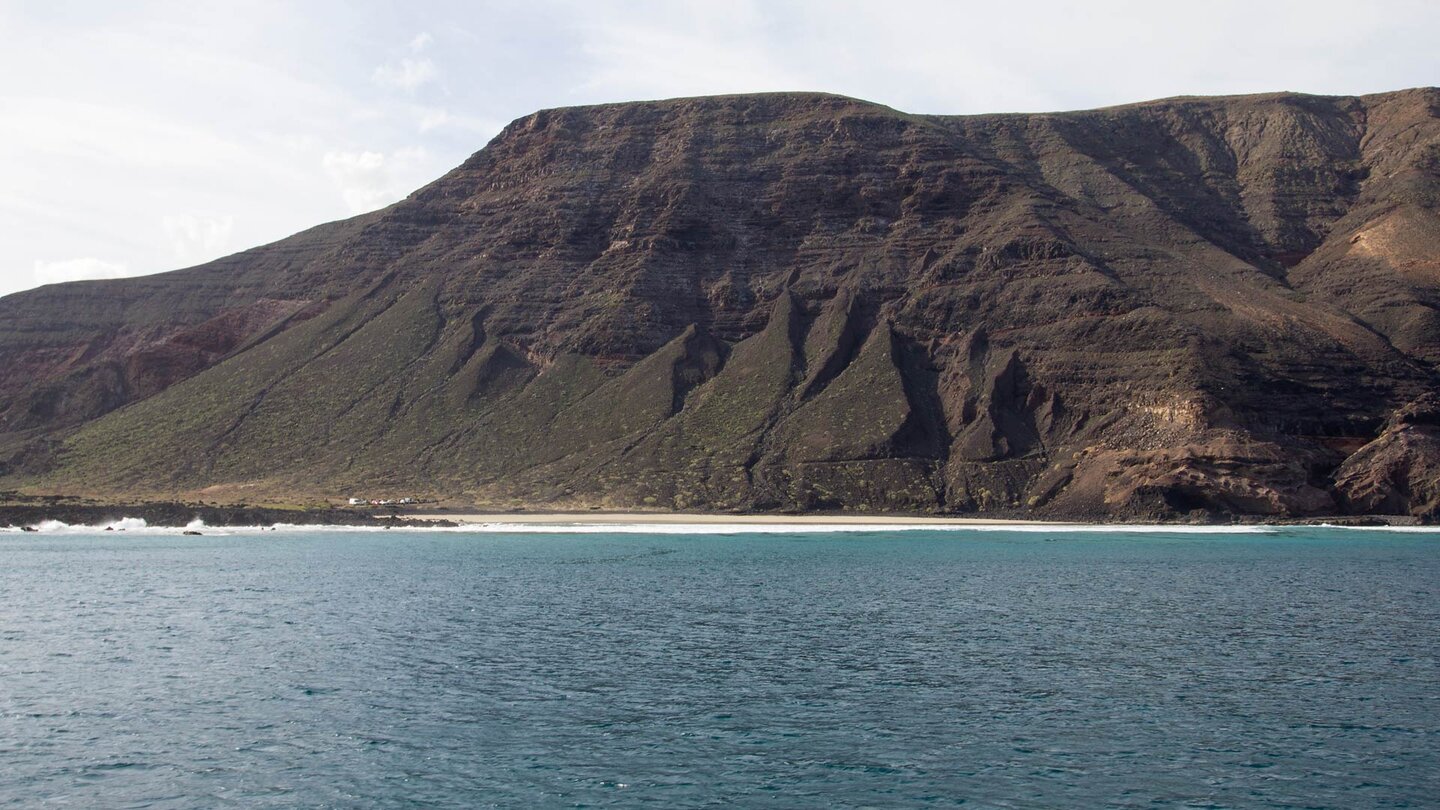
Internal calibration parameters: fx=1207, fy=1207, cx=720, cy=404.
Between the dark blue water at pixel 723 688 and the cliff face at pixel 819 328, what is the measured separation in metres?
51.6

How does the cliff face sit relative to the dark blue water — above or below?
above

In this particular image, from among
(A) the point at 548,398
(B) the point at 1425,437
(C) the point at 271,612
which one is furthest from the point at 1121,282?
(C) the point at 271,612

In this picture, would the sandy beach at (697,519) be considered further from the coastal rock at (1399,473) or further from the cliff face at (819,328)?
the coastal rock at (1399,473)

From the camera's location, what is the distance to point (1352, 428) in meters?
124

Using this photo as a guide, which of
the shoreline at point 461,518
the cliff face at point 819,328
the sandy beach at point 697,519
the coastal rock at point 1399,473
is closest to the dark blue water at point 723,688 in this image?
the shoreline at point 461,518

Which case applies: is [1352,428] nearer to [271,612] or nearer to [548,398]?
[548,398]

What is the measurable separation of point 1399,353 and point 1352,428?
646 inches

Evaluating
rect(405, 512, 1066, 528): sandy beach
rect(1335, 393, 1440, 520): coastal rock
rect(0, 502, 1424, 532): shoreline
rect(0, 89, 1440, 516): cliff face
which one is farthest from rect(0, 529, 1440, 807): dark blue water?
rect(0, 89, 1440, 516): cliff face

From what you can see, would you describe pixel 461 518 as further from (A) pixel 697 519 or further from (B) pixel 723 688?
(B) pixel 723 688

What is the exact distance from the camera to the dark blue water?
2939cm

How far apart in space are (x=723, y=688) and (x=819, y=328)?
118958 millimetres

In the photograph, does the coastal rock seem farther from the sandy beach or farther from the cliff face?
the sandy beach

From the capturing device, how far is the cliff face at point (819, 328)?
419 feet

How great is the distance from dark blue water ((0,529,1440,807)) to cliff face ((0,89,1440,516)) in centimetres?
5156
